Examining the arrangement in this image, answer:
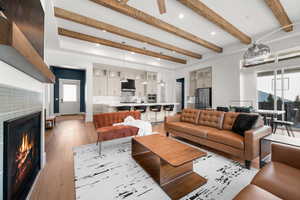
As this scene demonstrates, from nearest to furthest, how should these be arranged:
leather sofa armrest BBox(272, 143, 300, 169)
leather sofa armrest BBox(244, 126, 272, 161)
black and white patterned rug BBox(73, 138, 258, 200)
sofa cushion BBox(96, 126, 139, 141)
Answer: leather sofa armrest BBox(272, 143, 300, 169)
black and white patterned rug BBox(73, 138, 258, 200)
leather sofa armrest BBox(244, 126, 272, 161)
sofa cushion BBox(96, 126, 139, 141)

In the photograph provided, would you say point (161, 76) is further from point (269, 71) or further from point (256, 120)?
point (256, 120)

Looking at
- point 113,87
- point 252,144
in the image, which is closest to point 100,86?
point 113,87

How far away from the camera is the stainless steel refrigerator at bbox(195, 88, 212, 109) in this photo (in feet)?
21.0

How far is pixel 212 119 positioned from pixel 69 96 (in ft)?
26.6

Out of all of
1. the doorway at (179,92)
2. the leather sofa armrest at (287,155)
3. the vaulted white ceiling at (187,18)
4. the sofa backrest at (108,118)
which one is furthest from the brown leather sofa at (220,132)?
the doorway at (179,92)

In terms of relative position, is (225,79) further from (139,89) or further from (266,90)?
(139,89)

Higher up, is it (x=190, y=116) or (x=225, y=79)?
(x=225, y=79)

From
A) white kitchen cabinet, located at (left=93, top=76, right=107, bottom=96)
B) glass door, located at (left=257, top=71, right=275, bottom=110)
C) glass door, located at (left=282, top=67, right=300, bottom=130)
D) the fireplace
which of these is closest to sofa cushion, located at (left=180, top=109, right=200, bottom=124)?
the fireplace

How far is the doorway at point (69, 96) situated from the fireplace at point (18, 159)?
6898 mm

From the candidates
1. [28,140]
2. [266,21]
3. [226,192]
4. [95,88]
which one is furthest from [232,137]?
[95,88]

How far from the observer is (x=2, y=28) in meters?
0.53

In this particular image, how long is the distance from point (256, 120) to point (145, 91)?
19.6 feet

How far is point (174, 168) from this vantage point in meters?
1.75

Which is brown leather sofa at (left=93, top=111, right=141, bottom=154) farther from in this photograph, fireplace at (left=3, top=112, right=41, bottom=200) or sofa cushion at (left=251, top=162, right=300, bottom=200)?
sofa cushion at (left=251, top=162, right=300, bottom=200)
